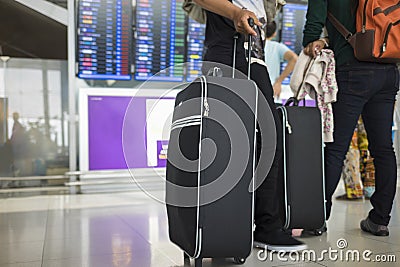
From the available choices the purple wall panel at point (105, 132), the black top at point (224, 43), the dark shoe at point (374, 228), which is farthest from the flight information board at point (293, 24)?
the black top at point (224, 43)

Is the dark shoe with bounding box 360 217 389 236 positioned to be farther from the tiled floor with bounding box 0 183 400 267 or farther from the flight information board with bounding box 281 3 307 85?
the flight information board with bounding box 281 3 307 85

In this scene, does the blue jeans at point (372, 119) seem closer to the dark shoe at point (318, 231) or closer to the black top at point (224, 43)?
the dark shoe at point (318, 231)

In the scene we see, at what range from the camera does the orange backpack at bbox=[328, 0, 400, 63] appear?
180cm

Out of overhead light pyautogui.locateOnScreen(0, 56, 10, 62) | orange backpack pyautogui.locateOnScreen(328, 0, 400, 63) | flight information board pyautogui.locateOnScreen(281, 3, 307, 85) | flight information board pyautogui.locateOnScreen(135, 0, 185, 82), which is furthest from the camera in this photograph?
flight information board pyautogui.locateOnScreen(281, 3, 307, 85)

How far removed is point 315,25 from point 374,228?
92 cm

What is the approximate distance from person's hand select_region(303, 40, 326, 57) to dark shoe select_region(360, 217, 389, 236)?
78 centimetres

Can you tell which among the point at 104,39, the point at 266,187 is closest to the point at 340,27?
the point at 266,187

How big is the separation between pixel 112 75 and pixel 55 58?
1085mm

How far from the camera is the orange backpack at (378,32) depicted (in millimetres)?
1801

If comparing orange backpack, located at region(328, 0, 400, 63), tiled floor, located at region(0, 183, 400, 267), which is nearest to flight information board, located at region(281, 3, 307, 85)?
tiled floor, located at region(0, 183, 400, 267)

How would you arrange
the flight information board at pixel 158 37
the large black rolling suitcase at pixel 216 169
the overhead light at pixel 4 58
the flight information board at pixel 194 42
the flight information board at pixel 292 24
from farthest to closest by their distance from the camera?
the flight information board at pixel 292 24 → the overhead light at pixel 4 58 → the flight information board at pixel 194 42 → the flight information board at pixel 158 37 → the large black rolling suitcase at pixel 216 169

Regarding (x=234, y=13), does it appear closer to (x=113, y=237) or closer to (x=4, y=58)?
(x=113, y=237)

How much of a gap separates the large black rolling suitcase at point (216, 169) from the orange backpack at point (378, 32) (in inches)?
26.1

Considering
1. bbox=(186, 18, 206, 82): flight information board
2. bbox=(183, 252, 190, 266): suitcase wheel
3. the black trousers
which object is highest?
bbox=(186, 18, 206, 82): flight information board
